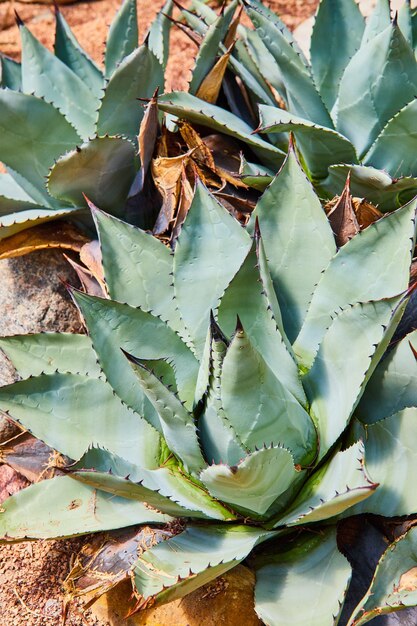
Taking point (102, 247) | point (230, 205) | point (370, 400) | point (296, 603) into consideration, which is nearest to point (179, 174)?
point (230, 205)

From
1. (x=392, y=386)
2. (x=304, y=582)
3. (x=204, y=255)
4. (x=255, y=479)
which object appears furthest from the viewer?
(x=204, y=255)

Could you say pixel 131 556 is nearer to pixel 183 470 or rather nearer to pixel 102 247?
pixel 183 470

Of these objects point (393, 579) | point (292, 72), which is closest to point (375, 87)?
point (292, 72)

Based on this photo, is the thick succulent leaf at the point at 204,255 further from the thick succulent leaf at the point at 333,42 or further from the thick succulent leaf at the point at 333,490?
the thick succulent leaf at the point at 333,42

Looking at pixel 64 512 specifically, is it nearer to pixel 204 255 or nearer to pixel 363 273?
pixel 204 255

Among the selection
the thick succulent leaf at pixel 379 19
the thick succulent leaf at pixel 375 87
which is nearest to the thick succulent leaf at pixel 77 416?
the thick succulent leaf at pixel 375 87

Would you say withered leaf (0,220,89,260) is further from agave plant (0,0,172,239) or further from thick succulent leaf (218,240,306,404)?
thick succulent leaf (218,240,306,404)
